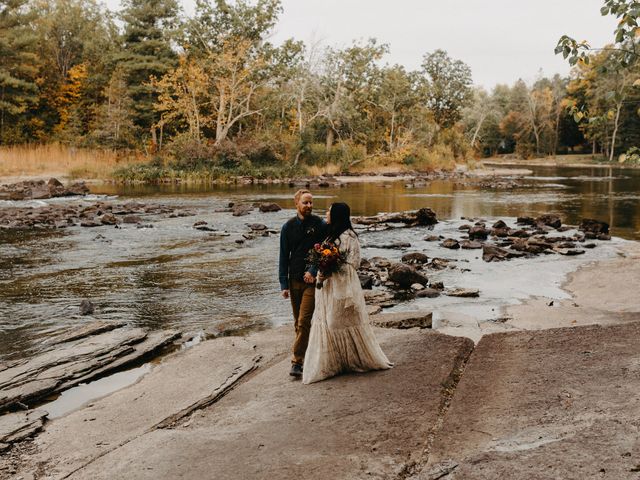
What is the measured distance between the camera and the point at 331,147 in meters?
57.2

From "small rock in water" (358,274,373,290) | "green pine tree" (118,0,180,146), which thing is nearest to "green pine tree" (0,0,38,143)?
"green pine tree" (118,0,180,146)

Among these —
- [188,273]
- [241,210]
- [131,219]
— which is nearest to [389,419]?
[188,273]

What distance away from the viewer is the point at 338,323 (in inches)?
256

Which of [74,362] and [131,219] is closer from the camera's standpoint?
[74,362]

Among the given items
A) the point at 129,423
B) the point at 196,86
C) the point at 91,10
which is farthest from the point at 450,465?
the point at 91,10

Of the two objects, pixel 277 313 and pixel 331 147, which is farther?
pixel 331 147

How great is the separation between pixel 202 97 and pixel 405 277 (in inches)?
1793

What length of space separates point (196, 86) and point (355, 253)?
4961cm

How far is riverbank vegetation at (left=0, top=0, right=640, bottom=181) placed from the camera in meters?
51.3

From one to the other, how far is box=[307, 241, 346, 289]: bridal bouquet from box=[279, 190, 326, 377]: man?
0.33 m

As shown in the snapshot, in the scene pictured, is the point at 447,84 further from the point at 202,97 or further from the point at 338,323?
the point at 338,323

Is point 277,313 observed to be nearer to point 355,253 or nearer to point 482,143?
point 355,253

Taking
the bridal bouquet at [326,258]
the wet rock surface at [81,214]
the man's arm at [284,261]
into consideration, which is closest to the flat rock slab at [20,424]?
the man's arm at [284,261]

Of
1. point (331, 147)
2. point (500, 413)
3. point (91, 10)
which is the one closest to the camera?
point (500, 413)
